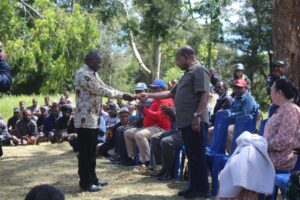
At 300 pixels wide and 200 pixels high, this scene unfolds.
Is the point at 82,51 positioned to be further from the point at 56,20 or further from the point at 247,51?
the point at 247,51

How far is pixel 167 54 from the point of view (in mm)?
33750

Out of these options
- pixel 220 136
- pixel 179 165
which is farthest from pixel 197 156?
pixel 179 165

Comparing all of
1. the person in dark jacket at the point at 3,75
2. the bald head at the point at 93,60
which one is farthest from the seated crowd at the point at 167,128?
the person in dark jacket at the point at 3,75

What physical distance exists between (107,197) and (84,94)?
137 cm

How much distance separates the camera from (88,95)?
6.41 meters

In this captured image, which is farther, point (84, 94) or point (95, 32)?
point (95, 32)

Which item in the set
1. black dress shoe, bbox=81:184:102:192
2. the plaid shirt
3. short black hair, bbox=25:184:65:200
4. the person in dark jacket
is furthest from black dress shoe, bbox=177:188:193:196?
short black hair, bbox=25:184:65:200

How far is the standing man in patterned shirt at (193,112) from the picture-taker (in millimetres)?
5930

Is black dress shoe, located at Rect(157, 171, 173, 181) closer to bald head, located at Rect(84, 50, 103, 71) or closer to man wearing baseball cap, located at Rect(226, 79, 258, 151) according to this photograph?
man wearing baseball cap, located at Rect(226, 79, 258, 151)

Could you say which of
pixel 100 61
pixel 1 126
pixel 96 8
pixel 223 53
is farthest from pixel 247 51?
pixel 100 61

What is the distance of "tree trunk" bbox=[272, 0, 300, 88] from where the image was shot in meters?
8.30

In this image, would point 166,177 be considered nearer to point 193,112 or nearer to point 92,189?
point 92,189

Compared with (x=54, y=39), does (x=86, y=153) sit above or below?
below

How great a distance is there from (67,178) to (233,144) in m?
2.95
